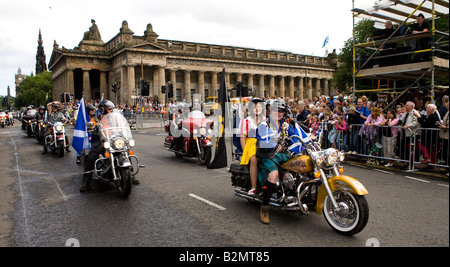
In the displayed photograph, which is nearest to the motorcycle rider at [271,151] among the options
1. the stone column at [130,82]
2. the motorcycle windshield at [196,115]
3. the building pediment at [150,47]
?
the motorcycle windshield at [196,115]

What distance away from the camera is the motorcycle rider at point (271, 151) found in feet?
15.5

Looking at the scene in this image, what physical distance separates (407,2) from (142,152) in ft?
34.0

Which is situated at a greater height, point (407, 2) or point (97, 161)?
point (407, 2)

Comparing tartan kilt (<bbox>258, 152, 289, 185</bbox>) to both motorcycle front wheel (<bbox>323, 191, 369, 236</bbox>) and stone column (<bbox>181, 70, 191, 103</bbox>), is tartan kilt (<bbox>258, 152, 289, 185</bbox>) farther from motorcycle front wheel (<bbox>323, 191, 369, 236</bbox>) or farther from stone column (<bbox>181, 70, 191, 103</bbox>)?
stone column (<bbox>181, 70, 191, 103</bbox>)

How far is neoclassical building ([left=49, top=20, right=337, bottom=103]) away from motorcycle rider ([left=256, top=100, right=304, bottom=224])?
48.0m

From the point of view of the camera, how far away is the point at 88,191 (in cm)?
688

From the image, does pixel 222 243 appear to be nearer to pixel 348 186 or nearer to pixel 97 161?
pixel 348 186

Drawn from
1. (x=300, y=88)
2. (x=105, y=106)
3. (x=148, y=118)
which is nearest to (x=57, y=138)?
(x=105, y=106)

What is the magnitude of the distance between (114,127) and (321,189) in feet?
14.2

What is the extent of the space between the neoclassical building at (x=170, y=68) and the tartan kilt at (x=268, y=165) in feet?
157

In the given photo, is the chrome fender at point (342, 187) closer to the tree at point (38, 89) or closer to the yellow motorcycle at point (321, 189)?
the yellow motorcycle at point (321, 189)

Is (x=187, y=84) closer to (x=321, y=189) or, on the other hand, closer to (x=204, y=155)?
(x=204, y=155)

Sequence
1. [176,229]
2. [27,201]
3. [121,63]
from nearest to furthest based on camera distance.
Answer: [176,229] → [27,201] → [121,63]
